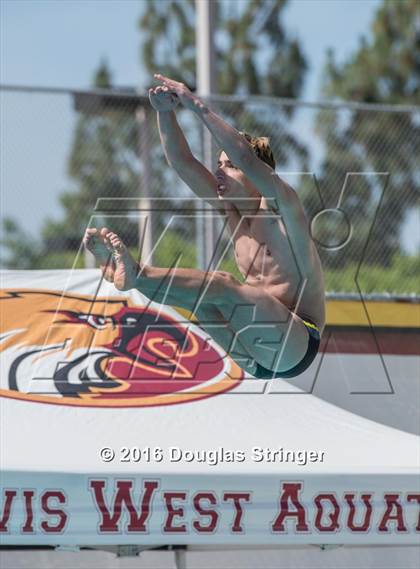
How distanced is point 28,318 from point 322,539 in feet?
7.31

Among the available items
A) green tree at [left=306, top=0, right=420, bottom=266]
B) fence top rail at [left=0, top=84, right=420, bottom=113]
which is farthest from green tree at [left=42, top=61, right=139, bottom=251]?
green tree at [left=306, top=0, right=420, bottom=266]

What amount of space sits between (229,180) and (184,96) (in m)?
0.78

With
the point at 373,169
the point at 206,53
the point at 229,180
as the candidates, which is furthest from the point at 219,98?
the point at 373,169

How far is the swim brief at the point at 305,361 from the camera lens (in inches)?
195

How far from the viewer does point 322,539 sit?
16.4 feet

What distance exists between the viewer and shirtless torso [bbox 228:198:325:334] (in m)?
4.88

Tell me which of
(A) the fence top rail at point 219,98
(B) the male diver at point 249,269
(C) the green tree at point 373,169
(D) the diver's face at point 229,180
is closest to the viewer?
(B) the male diver at point 249,269

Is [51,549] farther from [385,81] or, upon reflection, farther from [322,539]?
[385,81]

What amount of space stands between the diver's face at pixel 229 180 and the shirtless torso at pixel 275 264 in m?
0.15

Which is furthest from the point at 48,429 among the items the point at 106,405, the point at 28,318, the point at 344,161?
the point at 344,161

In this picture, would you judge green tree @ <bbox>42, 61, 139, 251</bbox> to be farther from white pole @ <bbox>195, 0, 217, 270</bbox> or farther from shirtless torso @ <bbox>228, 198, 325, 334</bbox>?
shirtless torso @ <bbox>228, 198, 325, 334</bbox>

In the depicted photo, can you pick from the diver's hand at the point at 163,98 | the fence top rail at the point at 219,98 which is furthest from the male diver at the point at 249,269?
the fence top rail at the point at 219,98

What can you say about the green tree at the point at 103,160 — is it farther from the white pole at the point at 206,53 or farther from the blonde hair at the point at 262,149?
the blonde hair at the point at 262,149

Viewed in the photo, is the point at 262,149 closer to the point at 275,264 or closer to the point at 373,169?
the point at 275,264
